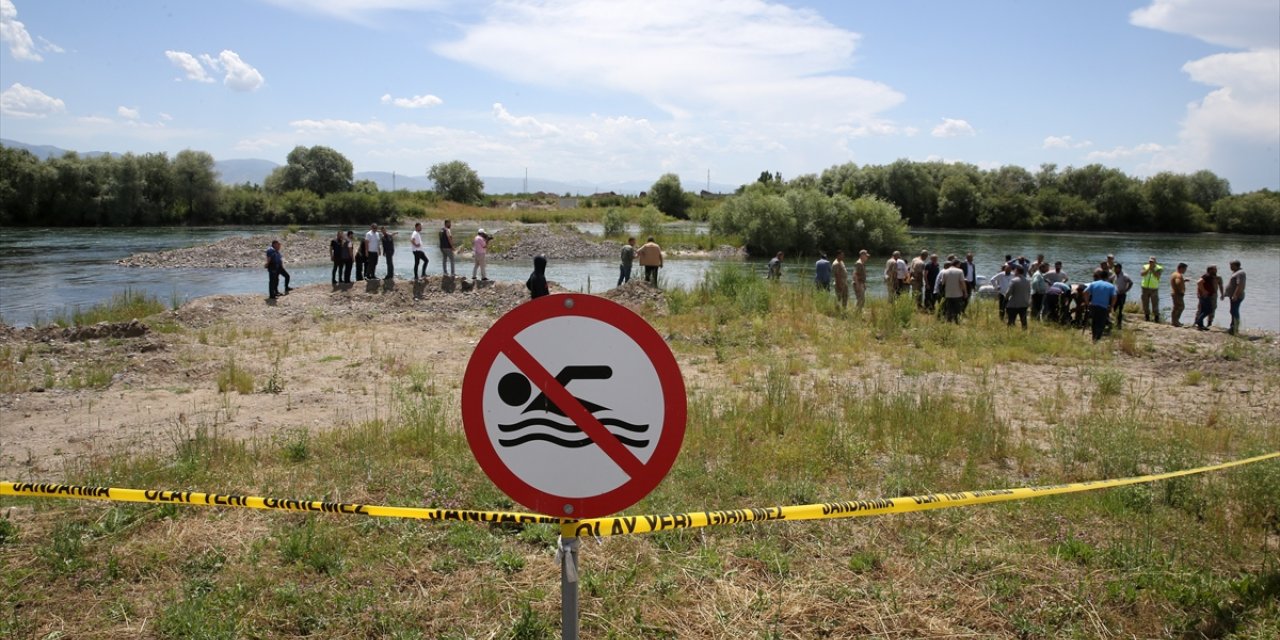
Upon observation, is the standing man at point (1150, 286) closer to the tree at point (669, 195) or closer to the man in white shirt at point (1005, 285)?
the man in white shirt at point (1005, 285)

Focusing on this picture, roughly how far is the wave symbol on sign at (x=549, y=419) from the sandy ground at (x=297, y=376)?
5950 mm

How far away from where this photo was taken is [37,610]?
369 cm

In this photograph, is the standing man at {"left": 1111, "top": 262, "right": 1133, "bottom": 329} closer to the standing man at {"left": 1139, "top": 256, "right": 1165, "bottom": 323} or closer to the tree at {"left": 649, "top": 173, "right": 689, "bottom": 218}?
the standing man at {"left": 1139, "top": 256, "right": 1165, "bottom": 323}

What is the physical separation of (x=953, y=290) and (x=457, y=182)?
4325 inches

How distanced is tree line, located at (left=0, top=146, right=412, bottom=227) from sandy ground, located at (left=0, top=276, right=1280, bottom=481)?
57.3 meters

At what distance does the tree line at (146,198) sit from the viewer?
63750 mm

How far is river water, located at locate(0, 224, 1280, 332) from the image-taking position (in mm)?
27406

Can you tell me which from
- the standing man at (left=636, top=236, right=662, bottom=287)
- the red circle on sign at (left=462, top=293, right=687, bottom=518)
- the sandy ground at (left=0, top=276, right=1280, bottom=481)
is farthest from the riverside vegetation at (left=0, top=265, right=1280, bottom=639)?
the standing man at (left=636, top=236, right=662, bottom=287)

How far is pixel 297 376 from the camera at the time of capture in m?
12.6

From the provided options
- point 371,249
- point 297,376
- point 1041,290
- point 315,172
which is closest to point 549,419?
point 297,376

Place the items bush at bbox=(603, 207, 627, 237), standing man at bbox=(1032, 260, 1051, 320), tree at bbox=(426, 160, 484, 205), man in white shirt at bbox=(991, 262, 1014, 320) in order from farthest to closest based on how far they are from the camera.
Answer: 1. tree at bbox=(426, 160, 484, 205)
2. bush at bbox=(603, 207, 627, 237)
3. standing man at bbox=(1032, 260, 1051, 320)
4. man in white shirt at bbox=(991, 262, 1014, 320)

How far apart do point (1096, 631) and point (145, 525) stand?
5.25m

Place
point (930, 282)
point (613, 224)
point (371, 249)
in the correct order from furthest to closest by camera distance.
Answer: point (613, 224) → point (371, 249) → point (930, 282)

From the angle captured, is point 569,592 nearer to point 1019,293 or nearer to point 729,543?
point 729,543
